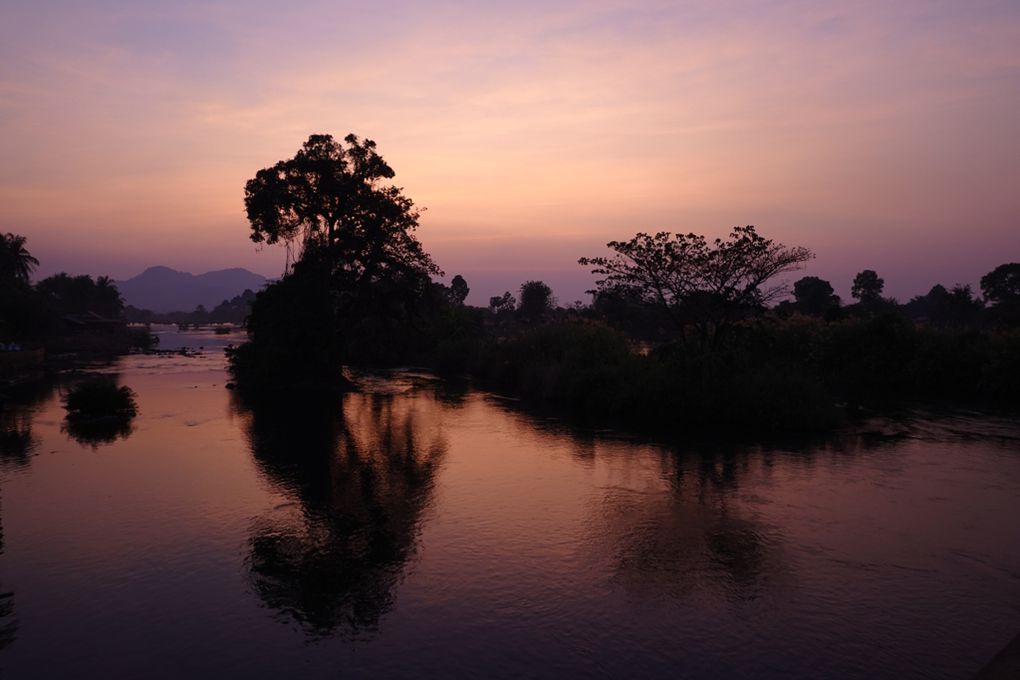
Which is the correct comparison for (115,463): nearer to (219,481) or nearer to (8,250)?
(219,481)

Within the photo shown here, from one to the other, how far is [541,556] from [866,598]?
563 centimetres

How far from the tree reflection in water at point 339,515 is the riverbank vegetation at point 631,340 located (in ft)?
35.3

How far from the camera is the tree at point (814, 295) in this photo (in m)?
90.2

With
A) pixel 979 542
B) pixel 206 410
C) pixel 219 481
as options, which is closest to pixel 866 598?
pixel 979 542

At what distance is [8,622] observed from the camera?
10.1m

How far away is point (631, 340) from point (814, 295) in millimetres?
66065

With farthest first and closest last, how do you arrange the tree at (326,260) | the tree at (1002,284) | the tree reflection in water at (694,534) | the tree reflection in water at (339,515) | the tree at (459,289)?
1. the tree at (459,289)
2. the tree at (1002,284)
3. the tree at (326,260)
4. the tree reflection in water at (694,534)
5. the tree reflection in water at (339,515)

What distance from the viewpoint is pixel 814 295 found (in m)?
99.1

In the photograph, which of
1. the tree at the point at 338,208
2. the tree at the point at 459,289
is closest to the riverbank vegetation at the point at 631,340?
the tree at the point at 338,208

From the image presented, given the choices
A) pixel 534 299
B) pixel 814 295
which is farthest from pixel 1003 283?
pixel 534 299

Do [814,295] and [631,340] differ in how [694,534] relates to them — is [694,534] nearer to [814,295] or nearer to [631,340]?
[631,340]

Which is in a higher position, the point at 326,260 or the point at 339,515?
the point at 326,260

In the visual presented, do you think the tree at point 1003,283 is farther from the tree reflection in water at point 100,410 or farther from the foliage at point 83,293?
the foliage at point 83,293

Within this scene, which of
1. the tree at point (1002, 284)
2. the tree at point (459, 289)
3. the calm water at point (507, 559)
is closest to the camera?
the calm water at point (507, 559)
